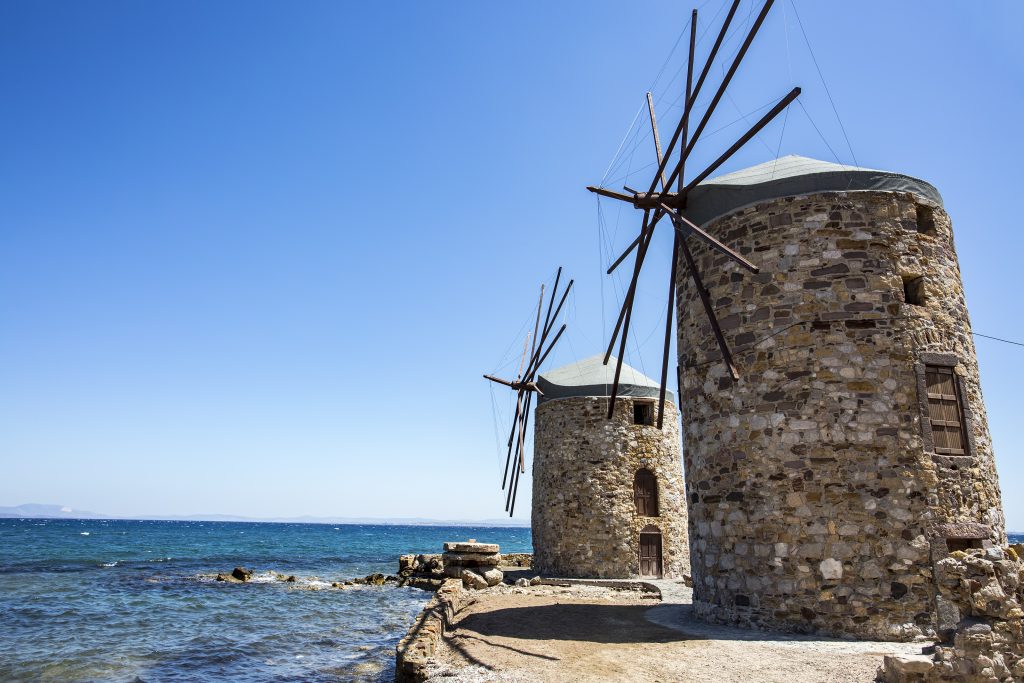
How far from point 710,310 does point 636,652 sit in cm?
474

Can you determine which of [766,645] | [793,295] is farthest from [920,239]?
[766,645]

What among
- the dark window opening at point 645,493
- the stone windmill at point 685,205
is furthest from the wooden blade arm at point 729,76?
the dark window opening at point 645,493

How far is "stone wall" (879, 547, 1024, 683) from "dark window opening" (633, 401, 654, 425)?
13289 millimetres

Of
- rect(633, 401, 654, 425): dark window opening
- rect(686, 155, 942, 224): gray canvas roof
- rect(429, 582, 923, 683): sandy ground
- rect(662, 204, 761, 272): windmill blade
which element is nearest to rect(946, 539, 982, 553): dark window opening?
rect(429, 582, 923, 683): sandy ground

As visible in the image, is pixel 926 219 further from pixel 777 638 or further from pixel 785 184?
pixel 777 638

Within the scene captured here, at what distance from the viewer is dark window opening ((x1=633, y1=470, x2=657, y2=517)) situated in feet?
61.0

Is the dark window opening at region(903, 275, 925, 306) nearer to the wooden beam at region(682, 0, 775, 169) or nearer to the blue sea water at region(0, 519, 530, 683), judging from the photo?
the wooden beam at region(682, 0, 775, 169)

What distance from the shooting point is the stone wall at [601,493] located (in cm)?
1819

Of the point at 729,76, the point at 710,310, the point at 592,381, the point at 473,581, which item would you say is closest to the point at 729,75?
the point at 729,76

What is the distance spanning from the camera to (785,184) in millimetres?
9172

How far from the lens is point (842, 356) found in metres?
8.39

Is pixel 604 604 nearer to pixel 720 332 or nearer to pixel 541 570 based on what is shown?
pixel 720 332

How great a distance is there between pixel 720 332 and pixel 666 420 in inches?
450

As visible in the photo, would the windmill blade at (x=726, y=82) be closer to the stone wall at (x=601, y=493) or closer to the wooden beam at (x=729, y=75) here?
the wooden beam at (x=729, y=75)
